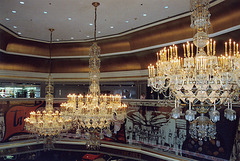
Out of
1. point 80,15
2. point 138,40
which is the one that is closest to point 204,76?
point 80,15

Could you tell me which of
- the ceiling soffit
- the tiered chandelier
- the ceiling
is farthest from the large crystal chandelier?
the ceiling soffit

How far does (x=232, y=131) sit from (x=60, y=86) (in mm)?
8280

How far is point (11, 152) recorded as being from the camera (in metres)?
8.85

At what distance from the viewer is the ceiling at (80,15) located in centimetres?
574

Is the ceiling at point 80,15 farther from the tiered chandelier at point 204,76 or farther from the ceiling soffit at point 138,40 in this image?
the tiered chandelier at point 204,76

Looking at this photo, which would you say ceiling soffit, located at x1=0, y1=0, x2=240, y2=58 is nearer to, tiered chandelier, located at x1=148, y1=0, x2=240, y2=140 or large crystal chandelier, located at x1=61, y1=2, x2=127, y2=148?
tiered chandelier, located at x1=148, y1=0, x2=240, y2=140

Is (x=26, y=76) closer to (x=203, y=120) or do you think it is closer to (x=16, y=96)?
(x=16, y=96)

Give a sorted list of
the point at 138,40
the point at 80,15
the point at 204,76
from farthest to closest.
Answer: the point at 138,40, the point at 80,15, the point at 204,76

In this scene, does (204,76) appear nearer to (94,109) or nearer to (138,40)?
(94,109)

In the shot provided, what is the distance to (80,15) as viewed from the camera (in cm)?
657

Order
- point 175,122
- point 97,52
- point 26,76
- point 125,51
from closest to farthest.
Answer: point 97,52 → point 175,122 → point 125,51 → point 26,76

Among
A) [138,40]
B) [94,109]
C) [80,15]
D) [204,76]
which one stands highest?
[80,15]

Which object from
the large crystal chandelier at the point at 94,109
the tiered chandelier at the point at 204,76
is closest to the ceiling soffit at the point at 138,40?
the tiered chandelier at the point at 204,76

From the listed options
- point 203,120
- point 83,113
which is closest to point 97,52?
point 83,113
